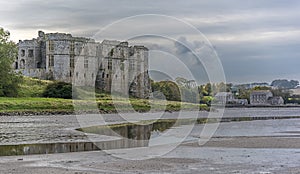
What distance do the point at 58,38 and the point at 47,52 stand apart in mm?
3240

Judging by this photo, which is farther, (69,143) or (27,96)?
(27,96)

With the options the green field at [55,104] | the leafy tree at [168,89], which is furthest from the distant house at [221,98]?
the green field at [55,104]

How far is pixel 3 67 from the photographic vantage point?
216 ft

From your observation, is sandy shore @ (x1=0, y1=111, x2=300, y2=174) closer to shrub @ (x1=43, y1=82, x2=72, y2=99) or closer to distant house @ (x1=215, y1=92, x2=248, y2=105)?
shrub @ (x1=43, y1=82, x2=72, y2=99)

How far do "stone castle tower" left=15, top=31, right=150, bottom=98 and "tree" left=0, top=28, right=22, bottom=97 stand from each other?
11.8 meters

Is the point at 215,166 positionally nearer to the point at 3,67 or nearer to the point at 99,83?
the point at 3,67

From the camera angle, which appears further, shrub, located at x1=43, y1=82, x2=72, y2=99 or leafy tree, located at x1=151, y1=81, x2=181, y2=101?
leafy tree, located at x1=151, y1=81, x2=181, y2=101

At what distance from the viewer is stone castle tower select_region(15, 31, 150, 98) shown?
88312 mm

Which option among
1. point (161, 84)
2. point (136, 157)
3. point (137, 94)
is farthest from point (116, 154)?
point (161, 84)

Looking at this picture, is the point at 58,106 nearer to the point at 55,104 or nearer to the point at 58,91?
the point at 55,104

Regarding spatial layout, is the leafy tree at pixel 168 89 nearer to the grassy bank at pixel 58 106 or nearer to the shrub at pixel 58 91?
the grassy bank at pixel 58 106

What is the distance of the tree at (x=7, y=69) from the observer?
218 ft

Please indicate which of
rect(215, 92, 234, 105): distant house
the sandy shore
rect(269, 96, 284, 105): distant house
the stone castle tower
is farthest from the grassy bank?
rect(269, 96, 284, 105): distant house

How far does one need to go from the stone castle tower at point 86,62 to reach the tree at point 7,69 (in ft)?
38.7
